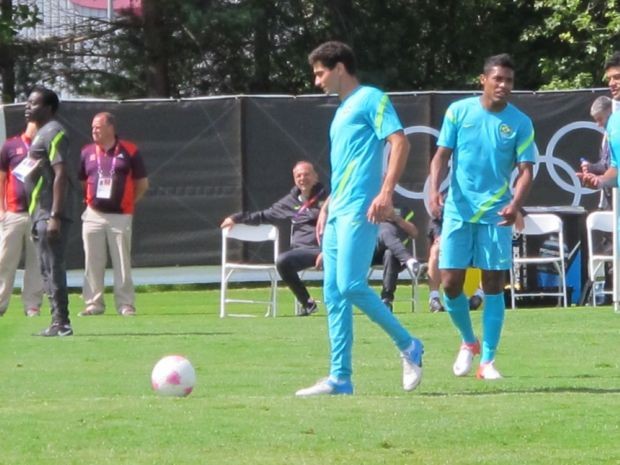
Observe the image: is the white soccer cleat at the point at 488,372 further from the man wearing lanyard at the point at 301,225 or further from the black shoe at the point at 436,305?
the black shoe at the point at 436,305

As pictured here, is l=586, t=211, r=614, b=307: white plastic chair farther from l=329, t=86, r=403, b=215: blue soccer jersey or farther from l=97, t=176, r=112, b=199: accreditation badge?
l=329, t=86, r=403, b=215: blue soccer jersey

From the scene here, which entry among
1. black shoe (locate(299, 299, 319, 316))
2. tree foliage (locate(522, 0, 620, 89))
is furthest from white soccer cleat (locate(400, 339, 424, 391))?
tree foliage (locate(522, 0, 620, 89))

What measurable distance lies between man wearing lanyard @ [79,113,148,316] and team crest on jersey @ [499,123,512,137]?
298 inches

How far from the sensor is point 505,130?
962cm

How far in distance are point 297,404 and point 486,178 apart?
2.17 metres

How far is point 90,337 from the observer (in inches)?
528

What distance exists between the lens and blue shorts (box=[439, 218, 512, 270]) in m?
9.66

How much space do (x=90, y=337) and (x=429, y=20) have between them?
17.0 m

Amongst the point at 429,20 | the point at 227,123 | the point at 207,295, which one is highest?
the point at 429,20

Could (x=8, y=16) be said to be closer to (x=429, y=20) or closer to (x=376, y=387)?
(x=429, y=20)

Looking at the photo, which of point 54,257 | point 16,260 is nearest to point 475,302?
point 16,260

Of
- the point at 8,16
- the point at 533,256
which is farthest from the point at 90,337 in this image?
the point at 8,16

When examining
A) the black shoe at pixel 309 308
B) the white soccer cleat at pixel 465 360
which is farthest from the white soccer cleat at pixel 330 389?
the black shoe at pixel 309 308

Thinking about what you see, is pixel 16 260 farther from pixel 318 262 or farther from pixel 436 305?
pixel 436 305
